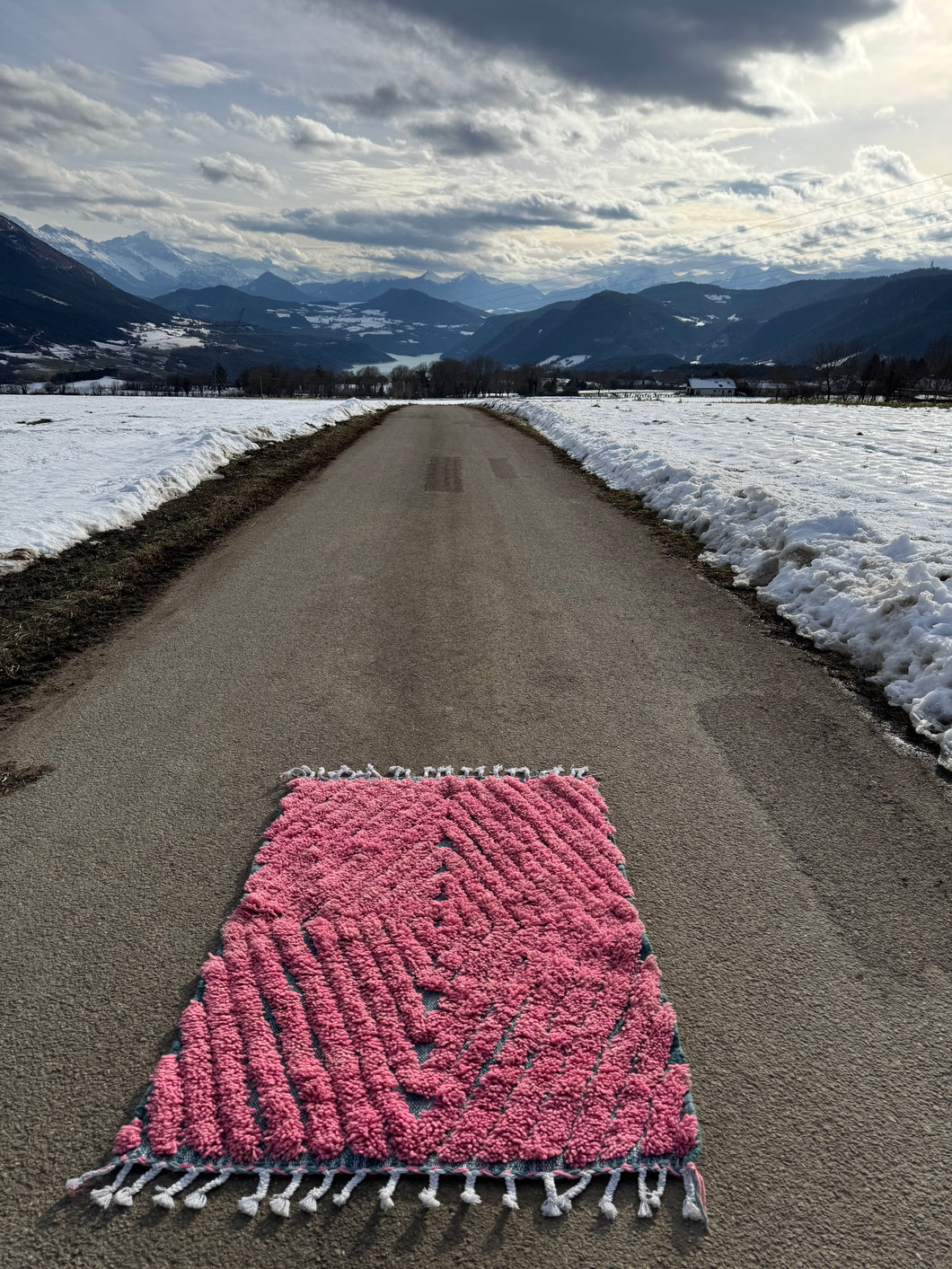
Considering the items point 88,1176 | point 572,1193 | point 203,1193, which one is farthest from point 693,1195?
point 88,1176

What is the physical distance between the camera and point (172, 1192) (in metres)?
2.21

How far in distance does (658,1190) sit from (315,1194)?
1.15 meters

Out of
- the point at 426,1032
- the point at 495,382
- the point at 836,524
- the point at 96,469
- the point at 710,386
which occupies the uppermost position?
the point at 710,386

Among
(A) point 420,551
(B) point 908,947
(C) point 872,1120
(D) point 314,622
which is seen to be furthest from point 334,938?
(A) point 420,551

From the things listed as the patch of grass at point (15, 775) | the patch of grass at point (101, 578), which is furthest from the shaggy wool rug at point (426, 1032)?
the patch of grass at point (101, 578)

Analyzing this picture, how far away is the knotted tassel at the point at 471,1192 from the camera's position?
7.18 feet

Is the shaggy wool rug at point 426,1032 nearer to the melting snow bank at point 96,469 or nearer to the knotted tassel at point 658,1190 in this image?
the knotted tassel at point 658,1190

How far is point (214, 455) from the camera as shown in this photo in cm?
1540

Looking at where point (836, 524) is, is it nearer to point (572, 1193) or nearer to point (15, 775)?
point (572, 1193)

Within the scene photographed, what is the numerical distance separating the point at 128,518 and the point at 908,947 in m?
11.1

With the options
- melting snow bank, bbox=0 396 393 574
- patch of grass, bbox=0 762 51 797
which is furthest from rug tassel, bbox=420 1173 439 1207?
melting snow bank, bbox=0 396 393 574

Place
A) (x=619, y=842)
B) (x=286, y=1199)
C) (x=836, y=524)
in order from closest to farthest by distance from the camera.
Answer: (x=286, y=1199)
(x=619, y=842)
(x=836, y=524)

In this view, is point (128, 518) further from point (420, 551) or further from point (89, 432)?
point (89, 432)

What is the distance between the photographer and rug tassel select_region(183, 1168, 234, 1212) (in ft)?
7.15
